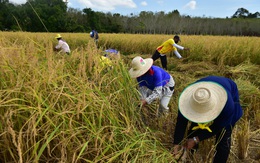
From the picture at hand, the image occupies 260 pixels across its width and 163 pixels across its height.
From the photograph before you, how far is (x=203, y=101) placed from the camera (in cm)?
139

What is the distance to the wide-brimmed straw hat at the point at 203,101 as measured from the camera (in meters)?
1.41

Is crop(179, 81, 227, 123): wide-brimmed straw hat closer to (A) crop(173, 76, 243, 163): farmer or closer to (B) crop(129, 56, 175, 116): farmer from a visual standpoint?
(A) crop(173, 76, 243, 163): farmer

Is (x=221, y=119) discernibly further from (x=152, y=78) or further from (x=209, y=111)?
(x=152, y=78)

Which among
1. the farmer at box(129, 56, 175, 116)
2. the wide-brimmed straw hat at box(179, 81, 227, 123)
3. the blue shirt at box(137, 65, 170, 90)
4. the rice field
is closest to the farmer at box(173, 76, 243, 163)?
the wide-brimmed straw hat at box(179, 81, 227, 123)

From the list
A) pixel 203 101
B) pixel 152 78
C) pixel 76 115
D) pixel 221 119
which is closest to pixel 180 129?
pixel 221 119

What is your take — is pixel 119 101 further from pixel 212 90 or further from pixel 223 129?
pixel 223 129

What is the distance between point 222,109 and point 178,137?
440mm

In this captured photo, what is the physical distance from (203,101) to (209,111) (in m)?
0.12

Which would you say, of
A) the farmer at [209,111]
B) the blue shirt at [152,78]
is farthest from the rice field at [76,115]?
the blue shirt at [152,78]

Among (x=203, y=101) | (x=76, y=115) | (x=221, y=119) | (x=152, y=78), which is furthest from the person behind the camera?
(x=152, y=78)

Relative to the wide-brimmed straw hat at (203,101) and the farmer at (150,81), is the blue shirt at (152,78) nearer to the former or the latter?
the farmer at (150,81)

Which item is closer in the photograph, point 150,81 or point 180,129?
point 180,129

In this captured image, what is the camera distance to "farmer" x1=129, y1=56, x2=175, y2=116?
2433 mm

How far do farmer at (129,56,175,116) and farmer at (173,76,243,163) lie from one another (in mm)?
697
